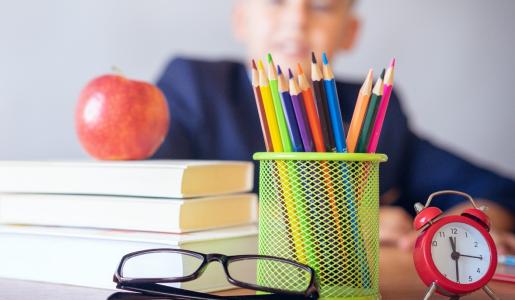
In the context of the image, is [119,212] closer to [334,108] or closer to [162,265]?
[162,265]

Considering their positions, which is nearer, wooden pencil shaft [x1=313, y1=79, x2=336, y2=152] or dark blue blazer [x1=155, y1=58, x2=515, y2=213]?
wooden pencil shaft [x1=313, y1=79, x2=336, y2=152]

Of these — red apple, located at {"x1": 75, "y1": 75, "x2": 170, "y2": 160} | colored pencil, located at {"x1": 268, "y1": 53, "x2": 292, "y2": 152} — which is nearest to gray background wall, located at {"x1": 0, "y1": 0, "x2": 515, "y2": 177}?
red apple, located at {"x1": 75, "y1": 75, "x2": 170, "y2": 160}

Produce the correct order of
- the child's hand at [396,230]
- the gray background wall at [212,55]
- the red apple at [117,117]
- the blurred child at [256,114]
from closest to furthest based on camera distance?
the red apple at [117,117] → the child's hand at [396,230] → the gray background wall at [212,55] → the blurred child at [256,114]

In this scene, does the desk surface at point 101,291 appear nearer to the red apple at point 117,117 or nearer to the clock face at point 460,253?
the clock face at point 460,253

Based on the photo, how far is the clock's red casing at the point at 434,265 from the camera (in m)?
0.42

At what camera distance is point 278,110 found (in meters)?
0.43

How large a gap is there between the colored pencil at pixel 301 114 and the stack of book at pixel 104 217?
0.39ft

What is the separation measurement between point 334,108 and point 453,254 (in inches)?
5.4

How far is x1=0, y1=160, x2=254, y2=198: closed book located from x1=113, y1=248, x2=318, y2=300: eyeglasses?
0.06 meters

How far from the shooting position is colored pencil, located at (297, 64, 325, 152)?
1.39 feet

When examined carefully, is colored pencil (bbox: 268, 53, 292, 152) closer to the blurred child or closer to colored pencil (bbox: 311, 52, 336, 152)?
colored pencil (bbox: 311, 52, 336, 152)

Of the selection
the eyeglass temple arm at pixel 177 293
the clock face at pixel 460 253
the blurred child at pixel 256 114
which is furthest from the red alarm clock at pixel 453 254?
the blurred child at pixel 256 114

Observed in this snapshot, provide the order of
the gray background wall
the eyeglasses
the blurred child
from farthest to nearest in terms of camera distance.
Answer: the blurred child
the gray background wall
the eyeglasses

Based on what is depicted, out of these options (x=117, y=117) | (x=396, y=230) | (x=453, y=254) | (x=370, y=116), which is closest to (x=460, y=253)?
(x=453, y=254)
